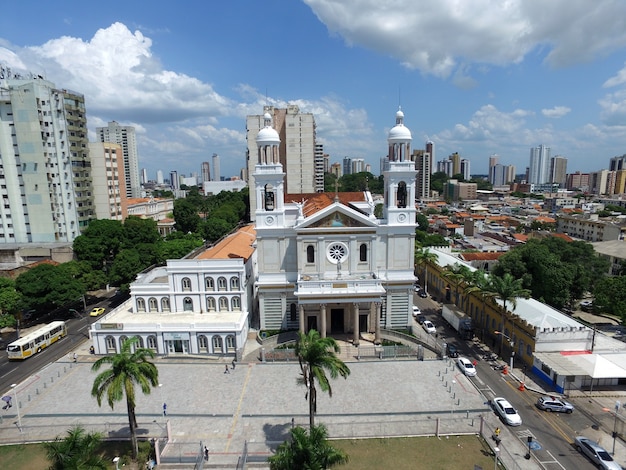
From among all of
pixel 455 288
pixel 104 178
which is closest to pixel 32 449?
pixel 455 288

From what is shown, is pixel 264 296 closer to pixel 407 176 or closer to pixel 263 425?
pixel 263 425

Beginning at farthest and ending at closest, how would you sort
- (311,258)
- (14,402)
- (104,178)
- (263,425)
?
1. (104,178)
2. (311,258)
3. (14,402)
4. (263,425)

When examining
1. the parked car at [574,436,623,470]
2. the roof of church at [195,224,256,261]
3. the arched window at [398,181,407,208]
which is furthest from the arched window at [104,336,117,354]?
the parked car at [574,436,623,470]

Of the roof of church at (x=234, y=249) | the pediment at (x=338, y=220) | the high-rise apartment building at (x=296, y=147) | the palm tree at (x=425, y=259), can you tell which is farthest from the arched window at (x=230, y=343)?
the high-rise apartment building at (x=296, y=147)

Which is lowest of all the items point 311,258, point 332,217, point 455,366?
point 455,366

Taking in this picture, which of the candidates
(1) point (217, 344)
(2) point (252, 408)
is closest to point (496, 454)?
(2) point (252, 408)

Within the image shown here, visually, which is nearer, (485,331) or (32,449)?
(32,449)
